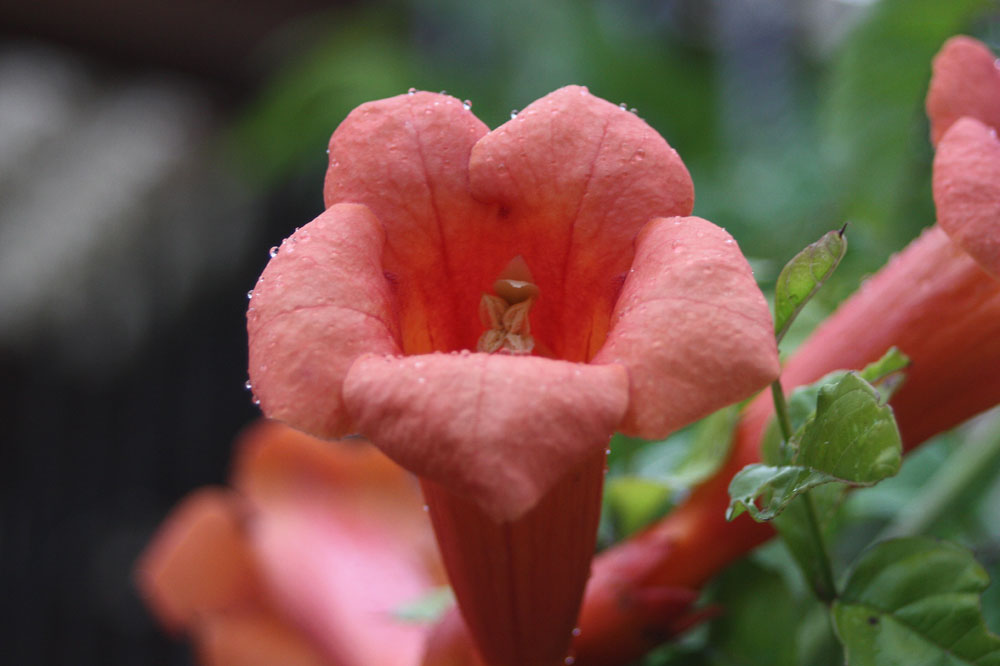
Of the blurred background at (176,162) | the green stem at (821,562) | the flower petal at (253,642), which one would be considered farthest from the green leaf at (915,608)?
the blurred background at (176,162)

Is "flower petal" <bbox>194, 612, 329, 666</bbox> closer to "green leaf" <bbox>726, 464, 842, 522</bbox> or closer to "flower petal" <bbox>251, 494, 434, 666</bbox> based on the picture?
"flower petal" <bbox>251, 494, 434, 666</bbox>

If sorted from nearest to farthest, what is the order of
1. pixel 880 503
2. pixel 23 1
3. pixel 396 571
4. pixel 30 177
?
pixel 880 503 → pixel 396 571 → pixel 23 1 → pixel 30 177

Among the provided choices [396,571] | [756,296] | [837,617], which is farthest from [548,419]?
[396,571]

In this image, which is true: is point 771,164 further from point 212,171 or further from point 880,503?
point 212,171

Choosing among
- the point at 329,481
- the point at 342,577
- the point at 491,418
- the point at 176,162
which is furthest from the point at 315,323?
the point at 176,162

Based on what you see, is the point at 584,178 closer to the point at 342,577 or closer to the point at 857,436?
the point at 857,436

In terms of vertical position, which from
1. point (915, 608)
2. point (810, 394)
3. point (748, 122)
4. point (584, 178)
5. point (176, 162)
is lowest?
point (915, 608)

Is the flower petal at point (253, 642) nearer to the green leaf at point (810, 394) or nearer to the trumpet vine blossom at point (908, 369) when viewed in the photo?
the trumpet vine blossom at point (908, 369)
